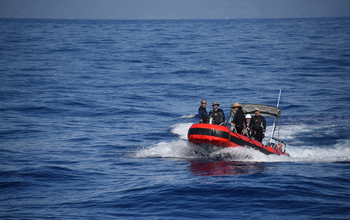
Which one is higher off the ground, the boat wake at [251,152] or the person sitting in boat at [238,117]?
the person sitting in boat at [238,117]

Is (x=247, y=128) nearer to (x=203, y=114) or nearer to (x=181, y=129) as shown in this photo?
(x=203, y=114)

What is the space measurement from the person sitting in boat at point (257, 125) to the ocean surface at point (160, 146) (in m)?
0.97

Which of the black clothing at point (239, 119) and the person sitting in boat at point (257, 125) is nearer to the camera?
the black clothing at point (239, 119)

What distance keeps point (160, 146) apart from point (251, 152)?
4.49 metres

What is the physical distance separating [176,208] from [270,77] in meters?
33.7

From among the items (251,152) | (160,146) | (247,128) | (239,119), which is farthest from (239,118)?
(160,146)

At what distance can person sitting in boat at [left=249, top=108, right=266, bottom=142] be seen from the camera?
16609 millimetres

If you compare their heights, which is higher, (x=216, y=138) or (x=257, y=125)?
(x=257, y=125)

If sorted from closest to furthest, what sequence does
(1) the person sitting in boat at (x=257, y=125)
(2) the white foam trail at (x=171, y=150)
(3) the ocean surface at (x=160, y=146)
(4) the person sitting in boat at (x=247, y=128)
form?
(3) the ocean surface at (x=160, y=146) < (4) the person sitting in boat at (x=247, y=128) < (1) the person sitting in boat at (x=257, y=125) < (2) the white foam trail at (x=171, y=150)

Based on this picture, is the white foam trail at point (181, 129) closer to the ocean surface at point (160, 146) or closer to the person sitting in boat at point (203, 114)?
the ocean surface at point (160, 146)

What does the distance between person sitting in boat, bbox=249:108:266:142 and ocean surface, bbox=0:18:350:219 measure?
38.0 inches

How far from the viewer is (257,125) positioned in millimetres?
16672

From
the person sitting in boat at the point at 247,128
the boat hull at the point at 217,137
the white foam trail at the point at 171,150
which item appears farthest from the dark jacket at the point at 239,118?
the white foam trail at the point at 171,150

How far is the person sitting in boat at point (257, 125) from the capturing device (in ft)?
54.5
